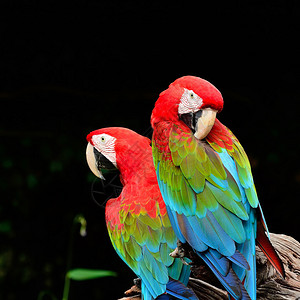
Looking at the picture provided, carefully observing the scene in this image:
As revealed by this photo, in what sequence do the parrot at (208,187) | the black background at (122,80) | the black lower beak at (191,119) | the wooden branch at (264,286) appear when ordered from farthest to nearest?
the black background at (122,80) < the wooden branch at (264,286) < the black lower beak at (191,119) < the parrot at (208,187)

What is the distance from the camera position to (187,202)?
3.96ft

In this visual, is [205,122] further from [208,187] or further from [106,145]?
[106,145]

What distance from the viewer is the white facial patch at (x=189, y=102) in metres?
1.24

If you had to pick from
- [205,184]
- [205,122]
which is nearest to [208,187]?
[205,184]

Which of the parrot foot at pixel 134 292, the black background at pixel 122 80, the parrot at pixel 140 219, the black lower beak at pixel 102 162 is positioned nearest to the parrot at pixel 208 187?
the parrot at pixel 140 219

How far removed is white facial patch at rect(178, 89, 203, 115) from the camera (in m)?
1.24

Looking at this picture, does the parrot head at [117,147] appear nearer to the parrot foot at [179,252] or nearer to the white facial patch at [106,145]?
the white facial patch at [106,145]

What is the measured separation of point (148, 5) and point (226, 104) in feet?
2.09

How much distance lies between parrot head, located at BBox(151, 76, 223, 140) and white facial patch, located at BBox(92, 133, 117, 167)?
→ 0.59 feet

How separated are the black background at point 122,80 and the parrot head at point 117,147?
1045 millimetres

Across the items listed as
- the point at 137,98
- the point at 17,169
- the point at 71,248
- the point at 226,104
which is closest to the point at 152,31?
the point at 137,98

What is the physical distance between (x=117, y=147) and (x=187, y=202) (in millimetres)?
327

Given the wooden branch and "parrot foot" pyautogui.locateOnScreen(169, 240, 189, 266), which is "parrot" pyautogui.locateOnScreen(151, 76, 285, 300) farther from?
the wooden branch

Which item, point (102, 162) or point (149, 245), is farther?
point (102, 162)
